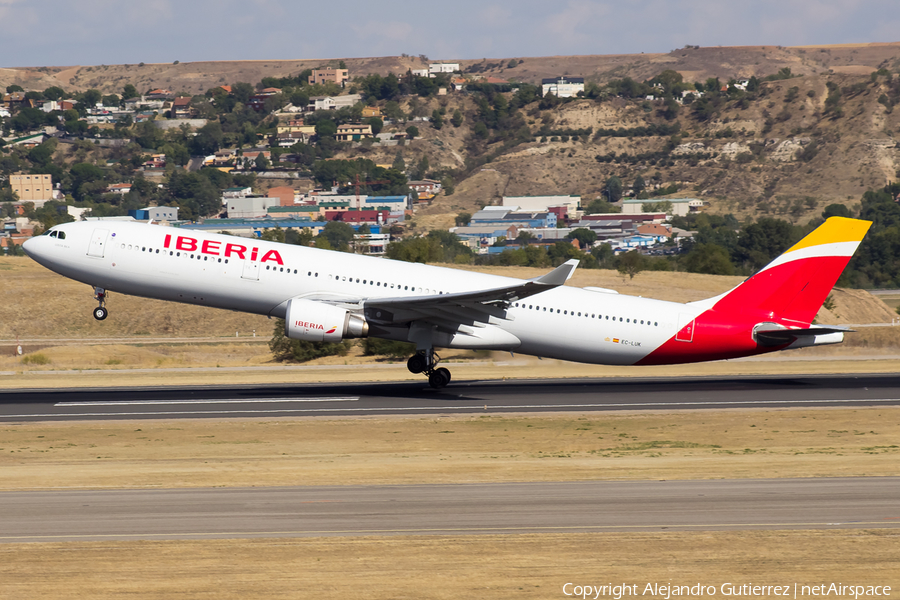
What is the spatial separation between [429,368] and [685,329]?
32.9 feet

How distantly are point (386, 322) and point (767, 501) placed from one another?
60.2ft

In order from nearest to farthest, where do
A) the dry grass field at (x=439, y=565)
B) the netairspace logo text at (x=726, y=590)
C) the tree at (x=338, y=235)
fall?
the netairspace logo text at (x=726, y=590), the dry grass field at (x=439, y=565), the tree at (x=338, y=235)

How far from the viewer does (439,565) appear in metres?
16.0

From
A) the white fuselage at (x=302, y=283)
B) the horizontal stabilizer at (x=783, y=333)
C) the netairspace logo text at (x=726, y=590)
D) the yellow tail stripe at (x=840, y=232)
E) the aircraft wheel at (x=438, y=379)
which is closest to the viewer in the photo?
the netairspace logo text at (x=726, y=590)

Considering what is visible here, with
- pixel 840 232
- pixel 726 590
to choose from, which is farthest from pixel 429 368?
Answer: pixel 726 590

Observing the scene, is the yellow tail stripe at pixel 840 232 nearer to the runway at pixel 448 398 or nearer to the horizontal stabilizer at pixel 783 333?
the horizontal stabilizer at pixel 783 333

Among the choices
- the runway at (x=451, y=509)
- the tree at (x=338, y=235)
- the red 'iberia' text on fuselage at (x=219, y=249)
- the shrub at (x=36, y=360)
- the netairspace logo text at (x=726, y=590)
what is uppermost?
the tree at (x=338, y=235)

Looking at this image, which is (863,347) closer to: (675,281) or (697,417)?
(697,417)

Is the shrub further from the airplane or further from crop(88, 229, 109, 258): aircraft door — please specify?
crop(88, 229, 109, 258): aircraft door

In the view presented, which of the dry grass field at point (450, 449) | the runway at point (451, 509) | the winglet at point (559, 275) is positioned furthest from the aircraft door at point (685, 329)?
the runway at point (451, 509)

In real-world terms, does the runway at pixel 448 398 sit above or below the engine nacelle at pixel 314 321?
below

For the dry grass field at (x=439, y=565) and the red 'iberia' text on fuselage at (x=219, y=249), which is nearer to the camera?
the dry grass field at (x=439, y=565)

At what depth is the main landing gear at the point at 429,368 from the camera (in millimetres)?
37312

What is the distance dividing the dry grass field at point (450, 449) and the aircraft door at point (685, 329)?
5.22 meters
